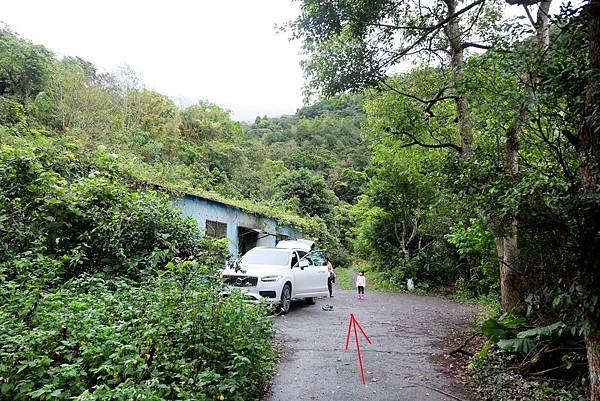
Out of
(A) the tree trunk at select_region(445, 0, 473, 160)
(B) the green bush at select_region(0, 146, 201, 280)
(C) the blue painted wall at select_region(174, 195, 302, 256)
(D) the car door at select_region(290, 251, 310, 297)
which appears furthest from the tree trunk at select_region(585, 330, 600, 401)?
(C) the blue painted wall at select_region(174, 195, 302, 256)

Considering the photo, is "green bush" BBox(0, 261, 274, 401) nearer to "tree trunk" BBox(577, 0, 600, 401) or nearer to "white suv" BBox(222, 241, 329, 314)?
"tree trunk" BBox(577, 0, 600, 401)

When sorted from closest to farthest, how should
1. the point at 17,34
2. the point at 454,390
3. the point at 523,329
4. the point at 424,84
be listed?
the point at 454,390
the point at 523,329
the point at 424,84
the point at 17,34

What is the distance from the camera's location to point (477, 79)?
297 inches

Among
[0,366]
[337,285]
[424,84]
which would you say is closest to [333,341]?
[0,366]

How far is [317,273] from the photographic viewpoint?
13.3 metres

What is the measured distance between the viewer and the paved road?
5.77m

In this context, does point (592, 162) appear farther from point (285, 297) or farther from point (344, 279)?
point (344, 279)

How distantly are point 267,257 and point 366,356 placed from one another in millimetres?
5310

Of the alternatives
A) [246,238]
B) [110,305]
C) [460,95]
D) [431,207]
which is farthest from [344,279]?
[110,305]

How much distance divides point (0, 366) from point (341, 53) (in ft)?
24.6

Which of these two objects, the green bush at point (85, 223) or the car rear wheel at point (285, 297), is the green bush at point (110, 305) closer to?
the green bush at point (85, 223)

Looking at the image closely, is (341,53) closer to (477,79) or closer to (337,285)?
(477,79)

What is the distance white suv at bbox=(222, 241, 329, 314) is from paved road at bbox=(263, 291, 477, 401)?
54 centimetres

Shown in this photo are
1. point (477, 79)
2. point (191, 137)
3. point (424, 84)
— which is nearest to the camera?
point (477, 79)
